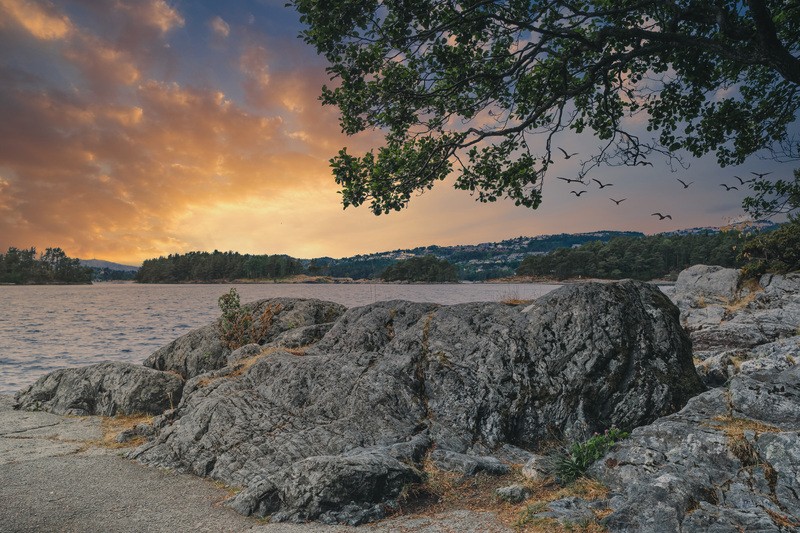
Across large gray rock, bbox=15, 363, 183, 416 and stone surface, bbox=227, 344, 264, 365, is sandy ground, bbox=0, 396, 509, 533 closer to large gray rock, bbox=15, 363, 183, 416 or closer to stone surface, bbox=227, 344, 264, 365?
Answer: large gray rock, bbox=15, 363, 183, 416

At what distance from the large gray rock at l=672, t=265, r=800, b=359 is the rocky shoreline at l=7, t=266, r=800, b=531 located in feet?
20.6

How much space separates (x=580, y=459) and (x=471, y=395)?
292cm

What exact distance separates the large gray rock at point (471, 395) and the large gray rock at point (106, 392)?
16.6 ft

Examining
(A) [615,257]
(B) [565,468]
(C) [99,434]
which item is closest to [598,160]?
(B) [565,468]

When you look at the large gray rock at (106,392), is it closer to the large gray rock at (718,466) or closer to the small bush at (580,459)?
the small bush at (580,459)

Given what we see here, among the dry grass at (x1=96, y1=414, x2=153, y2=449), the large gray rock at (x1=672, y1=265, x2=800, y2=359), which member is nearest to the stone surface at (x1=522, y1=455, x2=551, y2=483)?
the large gray rock at (x1=672, y1=265, x2=800, y2=359)

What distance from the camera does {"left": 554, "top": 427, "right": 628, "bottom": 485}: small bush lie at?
7.32m

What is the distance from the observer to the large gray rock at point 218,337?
1792 centimetres

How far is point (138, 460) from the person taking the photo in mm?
10516

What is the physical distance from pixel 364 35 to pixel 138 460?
39.4 ft

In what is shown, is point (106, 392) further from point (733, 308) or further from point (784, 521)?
point (733, 308)

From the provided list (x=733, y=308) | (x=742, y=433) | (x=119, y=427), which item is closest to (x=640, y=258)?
(x=733, y=308)

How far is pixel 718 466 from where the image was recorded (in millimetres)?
6168

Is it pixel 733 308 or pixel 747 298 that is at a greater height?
pixel 747 298
